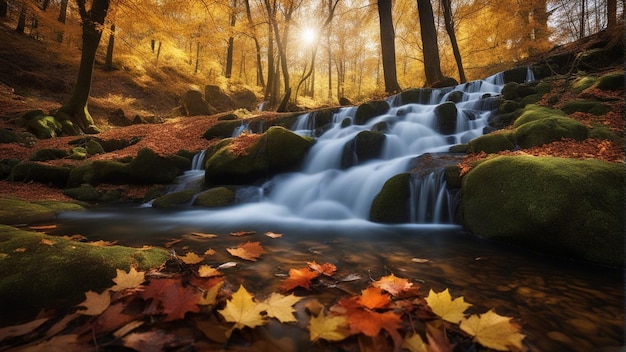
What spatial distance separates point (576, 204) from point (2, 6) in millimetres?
30838

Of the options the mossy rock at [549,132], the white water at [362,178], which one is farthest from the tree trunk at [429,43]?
the mossy rock at [549,132]

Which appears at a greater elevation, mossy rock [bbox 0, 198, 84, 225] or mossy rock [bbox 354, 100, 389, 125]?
mossy rock [bbox 354, 100, 389, 125]

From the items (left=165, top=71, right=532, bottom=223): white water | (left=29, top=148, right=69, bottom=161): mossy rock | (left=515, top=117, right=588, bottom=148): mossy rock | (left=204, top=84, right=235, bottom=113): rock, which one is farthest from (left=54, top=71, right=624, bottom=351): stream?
(left=204, top=84, right=235, bottom=113): rock

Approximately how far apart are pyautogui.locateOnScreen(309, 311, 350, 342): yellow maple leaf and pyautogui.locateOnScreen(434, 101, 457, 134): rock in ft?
27.0

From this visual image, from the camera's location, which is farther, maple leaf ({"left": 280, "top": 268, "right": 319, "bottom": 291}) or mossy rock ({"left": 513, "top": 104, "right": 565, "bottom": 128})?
mossy rock ({"left": 513, "top": 104, "right": 565, "bottom": 128})

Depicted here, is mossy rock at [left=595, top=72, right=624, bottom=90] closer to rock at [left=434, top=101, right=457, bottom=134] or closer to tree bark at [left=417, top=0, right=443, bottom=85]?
rock at [left=434, top=101, right=457, bottom=134]

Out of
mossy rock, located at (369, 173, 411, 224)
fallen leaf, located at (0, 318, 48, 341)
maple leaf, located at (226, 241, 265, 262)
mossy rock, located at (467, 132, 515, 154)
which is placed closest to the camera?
fallen leaf, located at (0, 318, 48, 341)

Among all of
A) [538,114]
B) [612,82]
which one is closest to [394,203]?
[538,114]

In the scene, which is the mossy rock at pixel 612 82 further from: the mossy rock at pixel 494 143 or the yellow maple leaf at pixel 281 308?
the yellow maple leaf at pixel 281 308

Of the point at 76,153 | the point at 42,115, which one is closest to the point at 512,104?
the point at 76,153

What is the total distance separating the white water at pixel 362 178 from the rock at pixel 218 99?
38.1ft

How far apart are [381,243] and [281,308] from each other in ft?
7.51

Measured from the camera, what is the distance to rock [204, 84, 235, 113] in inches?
796

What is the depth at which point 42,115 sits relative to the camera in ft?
38.4
